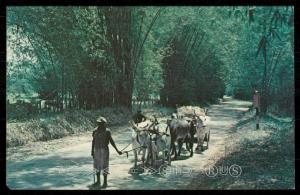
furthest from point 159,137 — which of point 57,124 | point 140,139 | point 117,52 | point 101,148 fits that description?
point 117,52

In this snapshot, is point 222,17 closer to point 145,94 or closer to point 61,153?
point 61,153

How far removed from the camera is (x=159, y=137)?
13000 mm

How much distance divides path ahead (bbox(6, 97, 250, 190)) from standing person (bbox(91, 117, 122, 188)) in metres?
0.45

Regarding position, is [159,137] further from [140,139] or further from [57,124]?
[57,124]

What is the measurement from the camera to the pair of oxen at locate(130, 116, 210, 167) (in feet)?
41.1

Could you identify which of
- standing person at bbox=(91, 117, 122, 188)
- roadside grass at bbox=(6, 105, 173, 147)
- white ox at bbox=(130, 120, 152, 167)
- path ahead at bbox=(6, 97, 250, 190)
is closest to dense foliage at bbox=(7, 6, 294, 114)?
roadside grass at bbox=(6, 105, 173, 147)

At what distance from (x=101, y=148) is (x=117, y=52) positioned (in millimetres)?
10142

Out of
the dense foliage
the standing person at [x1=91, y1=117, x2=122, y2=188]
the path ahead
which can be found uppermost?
the dense foliage

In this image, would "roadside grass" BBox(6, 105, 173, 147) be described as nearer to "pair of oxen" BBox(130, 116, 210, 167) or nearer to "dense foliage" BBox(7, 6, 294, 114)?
"dense foliage" BBox(7, 6, 294, 114)

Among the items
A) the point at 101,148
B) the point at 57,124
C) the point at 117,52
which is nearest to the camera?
the point at 101,148

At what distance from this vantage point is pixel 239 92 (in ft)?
59.4
